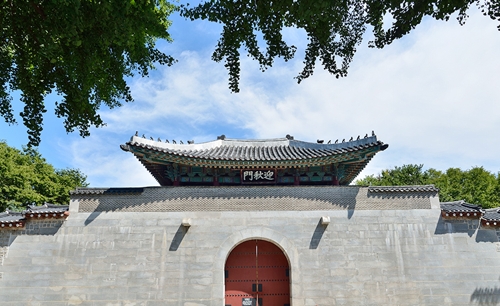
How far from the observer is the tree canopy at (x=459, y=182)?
25766mm

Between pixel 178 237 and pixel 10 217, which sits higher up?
pixel 10 217

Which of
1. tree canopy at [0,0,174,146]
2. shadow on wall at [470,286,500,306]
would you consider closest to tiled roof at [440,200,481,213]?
shadow on wall at [470,286,500,306]

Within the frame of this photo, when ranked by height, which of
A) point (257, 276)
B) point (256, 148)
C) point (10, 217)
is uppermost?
point (256, 148)

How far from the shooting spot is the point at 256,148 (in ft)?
46.0

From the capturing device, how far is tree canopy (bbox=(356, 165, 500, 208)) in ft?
84.5

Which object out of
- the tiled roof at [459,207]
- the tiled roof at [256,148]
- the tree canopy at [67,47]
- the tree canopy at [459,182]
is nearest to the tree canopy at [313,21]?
the tree canopy at [67,47]

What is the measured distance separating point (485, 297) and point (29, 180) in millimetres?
27109

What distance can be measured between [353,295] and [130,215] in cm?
697

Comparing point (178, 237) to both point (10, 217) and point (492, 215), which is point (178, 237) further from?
point (492, 215)

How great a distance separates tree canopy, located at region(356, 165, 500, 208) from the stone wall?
15.9 m

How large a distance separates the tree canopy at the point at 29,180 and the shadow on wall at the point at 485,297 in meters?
25.2

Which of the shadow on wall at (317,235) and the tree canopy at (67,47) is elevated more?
the tree canopy at (67,47)

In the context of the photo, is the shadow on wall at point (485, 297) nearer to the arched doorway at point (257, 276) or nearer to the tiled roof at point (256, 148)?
the tiled roof at point (256, 148)

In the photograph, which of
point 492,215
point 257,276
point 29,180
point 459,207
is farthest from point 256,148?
point 29,180
